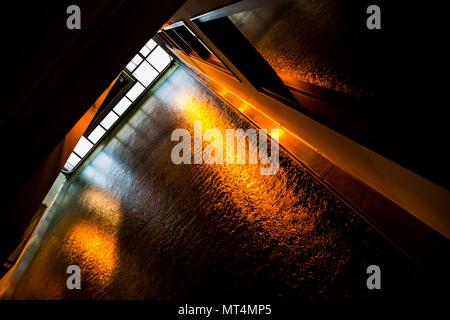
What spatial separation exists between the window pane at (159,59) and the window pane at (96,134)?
8.33ft

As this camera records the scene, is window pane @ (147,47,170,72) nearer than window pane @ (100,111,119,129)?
No

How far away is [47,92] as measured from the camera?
110 cm

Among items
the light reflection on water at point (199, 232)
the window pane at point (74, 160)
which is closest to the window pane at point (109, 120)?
the window pane at point (74, 160)

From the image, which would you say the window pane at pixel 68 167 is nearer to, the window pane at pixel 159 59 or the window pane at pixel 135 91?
the window pane at pixel 135 91

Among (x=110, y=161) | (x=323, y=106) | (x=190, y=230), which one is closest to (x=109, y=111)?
(x=110, y=161)

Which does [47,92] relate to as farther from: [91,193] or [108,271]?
[91,193]

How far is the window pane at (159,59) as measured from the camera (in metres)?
7.22

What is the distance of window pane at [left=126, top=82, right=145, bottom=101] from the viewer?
23.4 ft

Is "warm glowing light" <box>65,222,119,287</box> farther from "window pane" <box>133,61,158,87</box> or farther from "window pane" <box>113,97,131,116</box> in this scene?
"window pane" <box>133,61,158,87</box>

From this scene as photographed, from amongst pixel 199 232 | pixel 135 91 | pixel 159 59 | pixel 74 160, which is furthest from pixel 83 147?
pixel 199 232

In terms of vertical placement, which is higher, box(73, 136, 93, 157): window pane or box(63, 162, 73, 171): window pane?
box(73, 136, 93, 157): window pane

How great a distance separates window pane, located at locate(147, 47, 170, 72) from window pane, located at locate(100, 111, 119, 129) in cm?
199

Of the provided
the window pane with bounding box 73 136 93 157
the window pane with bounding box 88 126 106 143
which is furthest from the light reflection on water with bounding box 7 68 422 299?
the window pane with bounding box 88 126 106 143

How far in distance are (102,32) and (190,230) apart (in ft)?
7.44
